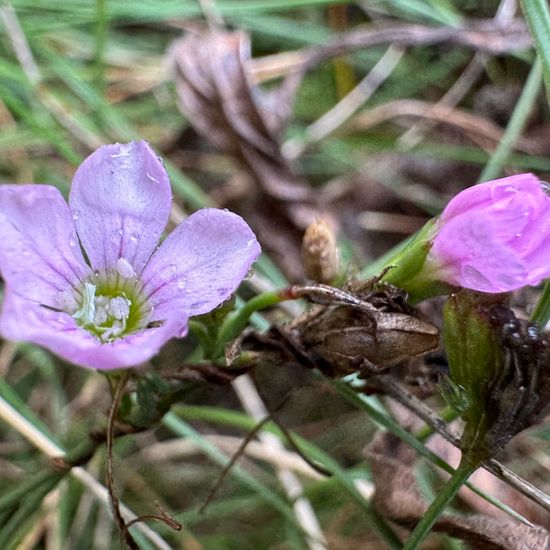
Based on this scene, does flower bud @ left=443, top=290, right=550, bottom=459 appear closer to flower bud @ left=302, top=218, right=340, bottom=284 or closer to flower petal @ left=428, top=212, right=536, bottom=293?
flower petal @ left=428, top=212, right=536, bottom=293

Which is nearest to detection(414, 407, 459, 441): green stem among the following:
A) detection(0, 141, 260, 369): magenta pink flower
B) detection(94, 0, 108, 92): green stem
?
detection(0, 141, 260, 369): magenta pink flower

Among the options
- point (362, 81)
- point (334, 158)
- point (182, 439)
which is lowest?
point (182, 439)

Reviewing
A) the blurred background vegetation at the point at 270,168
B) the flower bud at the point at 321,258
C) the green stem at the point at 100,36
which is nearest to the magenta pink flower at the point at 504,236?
the flower bud at the point at 321,258

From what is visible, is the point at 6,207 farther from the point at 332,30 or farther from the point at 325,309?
the point at 332,30

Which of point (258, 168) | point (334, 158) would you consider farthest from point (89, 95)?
point (334, 158)

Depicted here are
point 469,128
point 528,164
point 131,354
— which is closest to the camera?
point 131,354

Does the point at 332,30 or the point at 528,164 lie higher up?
the point at 332,30
